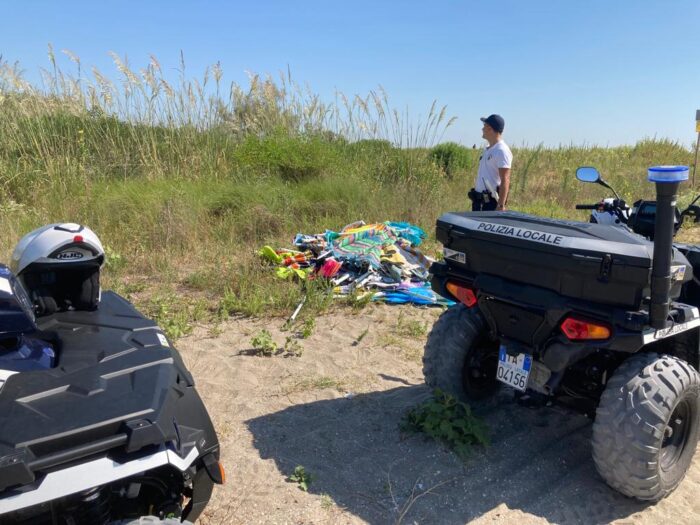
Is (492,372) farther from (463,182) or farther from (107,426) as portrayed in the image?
(463,182)

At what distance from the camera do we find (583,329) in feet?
7.95

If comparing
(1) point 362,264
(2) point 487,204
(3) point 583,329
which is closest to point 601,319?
(3) point 583,329

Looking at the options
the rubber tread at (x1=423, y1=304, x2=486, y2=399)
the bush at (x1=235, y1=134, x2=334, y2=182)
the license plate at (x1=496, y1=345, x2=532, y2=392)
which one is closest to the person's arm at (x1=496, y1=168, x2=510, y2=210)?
the rubber tread at (x1=423, y1=304, x2=486, y2=399)

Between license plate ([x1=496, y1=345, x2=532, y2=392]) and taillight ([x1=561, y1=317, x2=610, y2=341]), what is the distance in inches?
12.2

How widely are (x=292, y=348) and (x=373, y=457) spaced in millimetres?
1545

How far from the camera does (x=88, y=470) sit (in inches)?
58.7

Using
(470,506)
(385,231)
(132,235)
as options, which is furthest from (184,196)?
(470,506)

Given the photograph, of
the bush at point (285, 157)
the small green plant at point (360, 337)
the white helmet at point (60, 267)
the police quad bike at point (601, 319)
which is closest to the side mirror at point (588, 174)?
the police quad bike at point (601, 319)

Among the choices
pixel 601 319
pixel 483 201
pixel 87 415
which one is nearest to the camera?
pixel 87 415

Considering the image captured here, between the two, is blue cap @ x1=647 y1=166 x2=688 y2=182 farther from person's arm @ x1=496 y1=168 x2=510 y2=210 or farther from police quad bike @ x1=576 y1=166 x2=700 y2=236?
person's arm @ x1=496 y1=168 x2=510 y2=210

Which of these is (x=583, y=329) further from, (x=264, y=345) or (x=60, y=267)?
(x=264, y=345)

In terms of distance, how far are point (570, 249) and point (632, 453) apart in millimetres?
941

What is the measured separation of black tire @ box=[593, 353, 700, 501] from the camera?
240 centimetres

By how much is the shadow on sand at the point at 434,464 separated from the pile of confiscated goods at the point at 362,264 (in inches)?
82.0
